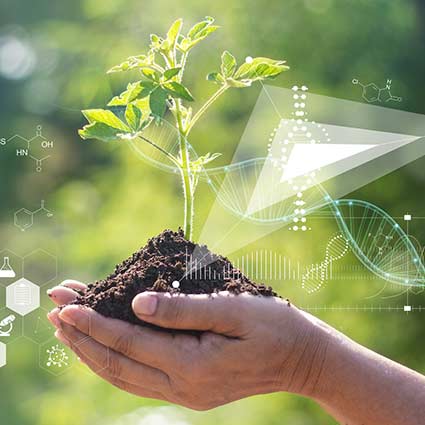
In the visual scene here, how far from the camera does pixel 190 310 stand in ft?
3.49

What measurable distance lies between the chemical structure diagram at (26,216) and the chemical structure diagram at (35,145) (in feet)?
0.49

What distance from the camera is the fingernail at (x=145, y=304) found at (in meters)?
1.05

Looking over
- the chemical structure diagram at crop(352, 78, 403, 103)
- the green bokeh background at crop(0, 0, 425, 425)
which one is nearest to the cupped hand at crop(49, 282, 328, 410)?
the green bokeh background at crop(0, 0, 425, 425)

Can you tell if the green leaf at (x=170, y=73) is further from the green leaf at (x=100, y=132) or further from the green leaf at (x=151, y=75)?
the green leaf at (x=100, y=132)

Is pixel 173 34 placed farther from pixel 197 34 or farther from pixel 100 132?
pixel 100 132

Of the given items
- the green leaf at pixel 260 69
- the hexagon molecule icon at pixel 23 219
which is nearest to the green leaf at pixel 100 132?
the green leaf at pixel 260 69

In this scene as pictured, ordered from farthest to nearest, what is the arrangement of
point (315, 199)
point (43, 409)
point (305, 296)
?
point (43, 409)
point (305, 296)
point (315, 199)

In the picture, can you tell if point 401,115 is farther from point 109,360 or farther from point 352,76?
point 109,360

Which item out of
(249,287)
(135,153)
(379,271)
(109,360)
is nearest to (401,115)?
(379,271)

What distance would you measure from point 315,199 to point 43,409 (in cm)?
122

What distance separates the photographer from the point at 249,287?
44.8 inches

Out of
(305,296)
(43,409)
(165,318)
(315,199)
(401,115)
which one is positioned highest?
(401,115)

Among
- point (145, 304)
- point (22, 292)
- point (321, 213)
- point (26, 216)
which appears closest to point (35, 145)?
point (26, 216)

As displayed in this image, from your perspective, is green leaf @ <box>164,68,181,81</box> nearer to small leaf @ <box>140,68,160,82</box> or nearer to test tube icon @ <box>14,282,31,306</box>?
small leaf @ <box>140,68,160,82</box>
